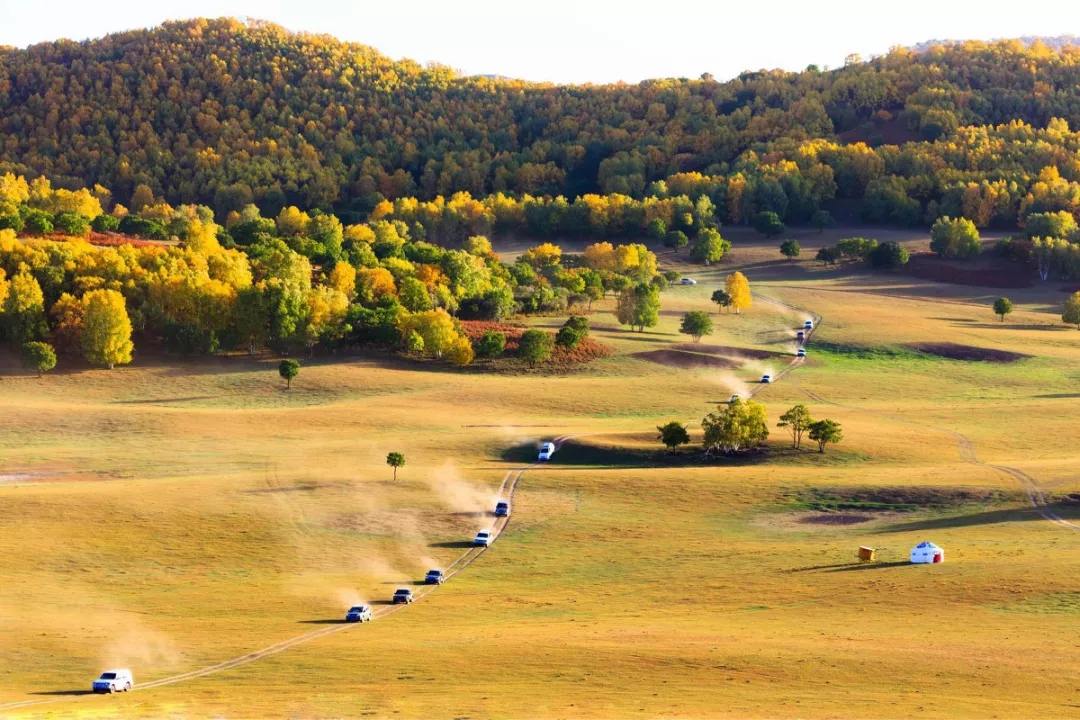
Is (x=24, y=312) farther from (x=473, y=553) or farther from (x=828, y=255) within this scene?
(x=828, y=255)

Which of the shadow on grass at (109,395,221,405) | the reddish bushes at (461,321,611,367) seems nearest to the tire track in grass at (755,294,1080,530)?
the reddish bushes at (461,321,611,367)

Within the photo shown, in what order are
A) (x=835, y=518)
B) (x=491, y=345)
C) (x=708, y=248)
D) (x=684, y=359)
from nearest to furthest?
(x=835, y=518) < (x=491, y=345) < (x=684, y=359) < (x=708, y=248)

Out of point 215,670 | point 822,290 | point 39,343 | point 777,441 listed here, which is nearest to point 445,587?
point 215,670

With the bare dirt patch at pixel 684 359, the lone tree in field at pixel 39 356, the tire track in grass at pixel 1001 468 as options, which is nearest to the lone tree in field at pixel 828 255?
the bare dirt patch at pixel 684 359

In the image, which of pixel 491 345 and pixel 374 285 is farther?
pixel 374 285

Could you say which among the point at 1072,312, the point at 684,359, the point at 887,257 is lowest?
the point at 684,359

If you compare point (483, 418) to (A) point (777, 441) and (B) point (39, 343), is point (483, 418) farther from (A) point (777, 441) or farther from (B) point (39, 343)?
(B) point (39, 343)

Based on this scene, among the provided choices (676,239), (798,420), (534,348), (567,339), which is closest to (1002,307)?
(567,339)
